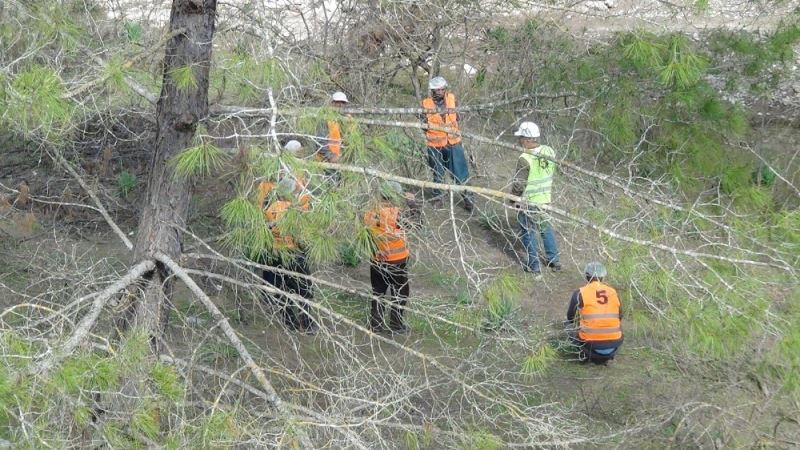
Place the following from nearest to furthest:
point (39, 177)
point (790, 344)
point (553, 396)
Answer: point (790, 344) → point (553, 396) → point (39, 177)

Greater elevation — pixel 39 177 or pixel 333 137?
pixel 333 137

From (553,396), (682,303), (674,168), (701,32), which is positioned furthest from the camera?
(701,32)

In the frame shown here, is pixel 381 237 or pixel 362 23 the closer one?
pixel 381 237

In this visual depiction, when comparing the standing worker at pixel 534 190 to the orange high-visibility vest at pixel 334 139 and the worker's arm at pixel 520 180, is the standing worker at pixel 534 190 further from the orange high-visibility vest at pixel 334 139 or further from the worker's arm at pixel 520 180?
the orange high-visibility vest at pixel 334 139

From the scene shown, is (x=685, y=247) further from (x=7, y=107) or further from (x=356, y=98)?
(x=356, y=98)

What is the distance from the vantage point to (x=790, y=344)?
14.6 feet

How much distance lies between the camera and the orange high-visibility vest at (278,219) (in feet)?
16.7

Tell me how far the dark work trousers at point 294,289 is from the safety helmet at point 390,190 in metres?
0.61

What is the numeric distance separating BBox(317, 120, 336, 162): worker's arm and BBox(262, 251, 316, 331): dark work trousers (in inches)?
22.2

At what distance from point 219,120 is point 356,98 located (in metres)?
3.44

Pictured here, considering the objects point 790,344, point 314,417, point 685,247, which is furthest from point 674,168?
point 314,417

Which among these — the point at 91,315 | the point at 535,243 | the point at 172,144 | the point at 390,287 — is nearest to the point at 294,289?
the point at 390,287

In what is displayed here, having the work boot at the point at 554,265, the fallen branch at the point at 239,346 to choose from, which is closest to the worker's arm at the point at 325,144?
the fallen branch at the point at 239,346

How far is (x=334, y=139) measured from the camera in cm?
535
